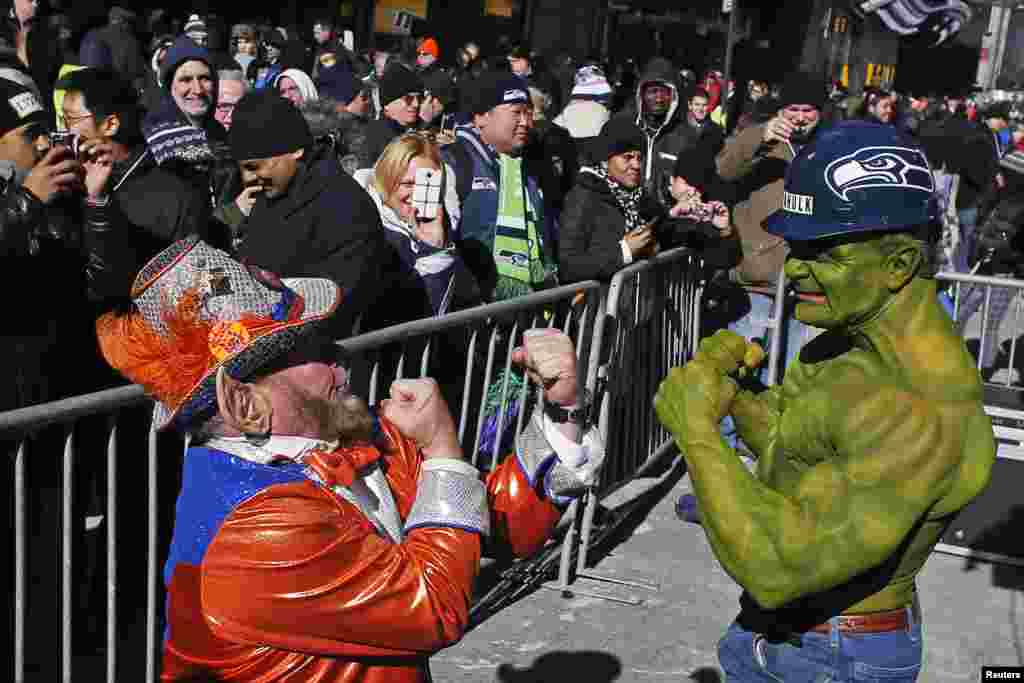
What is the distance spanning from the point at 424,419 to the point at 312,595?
0.43m

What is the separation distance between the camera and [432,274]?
5246 mm

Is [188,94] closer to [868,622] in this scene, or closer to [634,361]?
[634,361]

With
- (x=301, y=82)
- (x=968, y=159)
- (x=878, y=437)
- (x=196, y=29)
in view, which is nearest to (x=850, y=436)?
(x=878, y=437)

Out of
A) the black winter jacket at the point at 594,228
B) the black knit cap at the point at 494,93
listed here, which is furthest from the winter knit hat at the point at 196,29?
the black winter jacket at the point at 594,228

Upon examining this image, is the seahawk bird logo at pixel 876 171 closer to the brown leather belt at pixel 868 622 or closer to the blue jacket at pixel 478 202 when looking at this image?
the brown leather belt at pixel 868 622

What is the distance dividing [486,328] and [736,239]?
3041mm

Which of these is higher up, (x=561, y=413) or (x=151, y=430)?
(x=561, y=413)

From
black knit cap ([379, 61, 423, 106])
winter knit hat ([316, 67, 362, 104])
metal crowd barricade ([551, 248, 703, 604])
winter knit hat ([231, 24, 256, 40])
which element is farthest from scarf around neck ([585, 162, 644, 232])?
winter knit hat ([231, 24, 256, 40])

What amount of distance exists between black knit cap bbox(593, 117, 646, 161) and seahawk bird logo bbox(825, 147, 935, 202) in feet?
14.2

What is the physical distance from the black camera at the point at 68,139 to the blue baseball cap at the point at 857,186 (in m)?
2.58

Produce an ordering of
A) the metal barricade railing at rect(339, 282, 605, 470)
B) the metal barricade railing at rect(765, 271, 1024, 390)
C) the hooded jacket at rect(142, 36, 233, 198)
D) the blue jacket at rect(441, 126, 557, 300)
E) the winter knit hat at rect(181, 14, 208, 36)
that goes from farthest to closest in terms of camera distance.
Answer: the winter knit hat at rect(181, 14, 208, 36)
the metal barricade railing at rect(765, 271, 1024, 390)
the blue jacket at rect(441, 126, 557, 300)
the hooded jacket at rect(142, 36, 233, 198)
the metal barricade railing at rect(339, 282, 605, 470)

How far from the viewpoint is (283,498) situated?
7.42ft

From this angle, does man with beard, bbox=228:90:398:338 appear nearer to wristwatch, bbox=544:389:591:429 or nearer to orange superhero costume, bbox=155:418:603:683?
wristwatch, bbox=544:389:591:429

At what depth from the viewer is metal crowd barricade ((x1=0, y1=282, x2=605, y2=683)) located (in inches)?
116
